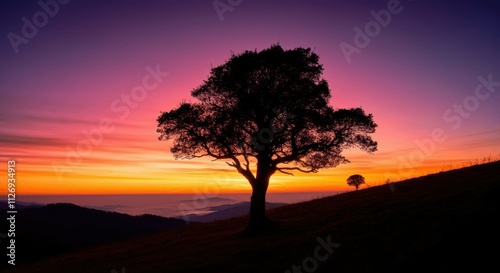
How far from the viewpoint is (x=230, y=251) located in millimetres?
25078

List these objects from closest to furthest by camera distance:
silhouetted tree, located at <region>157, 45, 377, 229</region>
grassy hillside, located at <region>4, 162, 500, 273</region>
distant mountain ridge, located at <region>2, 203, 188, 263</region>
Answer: grassy hillside, located at <region>4, 162, 500, 273</region> → silhouetted tree, located at <region>157, 45, 377, 229</region> → distant mountain ridge, located at <region>2, 203, 188, 263</region>

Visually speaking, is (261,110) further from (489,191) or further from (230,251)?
(489,191)

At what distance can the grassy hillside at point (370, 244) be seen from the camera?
15.9 metres

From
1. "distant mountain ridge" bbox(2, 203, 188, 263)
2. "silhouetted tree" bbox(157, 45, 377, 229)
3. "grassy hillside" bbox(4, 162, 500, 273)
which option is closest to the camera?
"grassy hillside" bbox(4, 162, 500, 273)

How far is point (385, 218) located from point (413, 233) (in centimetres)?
486

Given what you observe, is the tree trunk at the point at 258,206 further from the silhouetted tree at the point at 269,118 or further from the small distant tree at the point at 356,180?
the small distant tree at the point at 356,180

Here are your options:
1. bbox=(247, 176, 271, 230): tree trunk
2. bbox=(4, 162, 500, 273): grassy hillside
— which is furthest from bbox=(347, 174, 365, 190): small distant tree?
bbox=(247, 176, 271, 230): tree trunk

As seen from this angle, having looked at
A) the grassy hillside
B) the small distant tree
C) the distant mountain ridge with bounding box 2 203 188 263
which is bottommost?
the distant mountain ridge with bounding box 2 203 188 263

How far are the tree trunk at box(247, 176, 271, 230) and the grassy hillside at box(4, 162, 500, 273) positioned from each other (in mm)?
1464

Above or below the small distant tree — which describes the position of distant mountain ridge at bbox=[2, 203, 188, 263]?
below

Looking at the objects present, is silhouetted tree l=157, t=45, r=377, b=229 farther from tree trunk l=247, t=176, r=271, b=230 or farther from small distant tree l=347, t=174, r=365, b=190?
small distant tree l=347, t=174, r=365, b=190

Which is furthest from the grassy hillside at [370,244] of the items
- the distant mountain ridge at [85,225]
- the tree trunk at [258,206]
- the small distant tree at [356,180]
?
the distant mountain ridge at [85,225]

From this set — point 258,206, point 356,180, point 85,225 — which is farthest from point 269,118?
point 85,225

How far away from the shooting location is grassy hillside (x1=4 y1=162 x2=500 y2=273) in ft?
52.2
